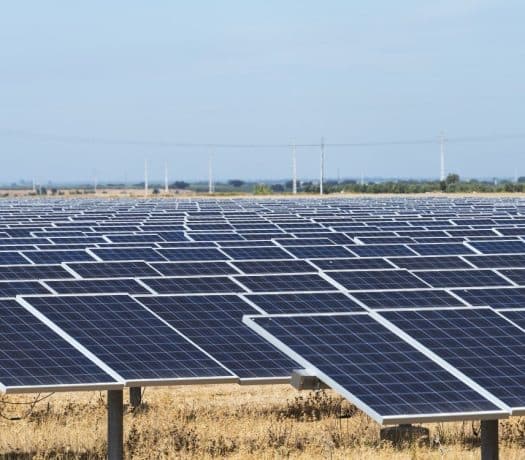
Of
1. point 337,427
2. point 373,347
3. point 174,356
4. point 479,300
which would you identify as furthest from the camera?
point 337,427

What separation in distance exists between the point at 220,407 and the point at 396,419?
909 centimetres

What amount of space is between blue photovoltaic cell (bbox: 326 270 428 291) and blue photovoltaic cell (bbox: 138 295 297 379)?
3.88 meters

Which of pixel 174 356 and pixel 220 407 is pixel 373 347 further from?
pixel 220 407

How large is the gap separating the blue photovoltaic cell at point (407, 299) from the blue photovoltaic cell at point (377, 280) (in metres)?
1.91

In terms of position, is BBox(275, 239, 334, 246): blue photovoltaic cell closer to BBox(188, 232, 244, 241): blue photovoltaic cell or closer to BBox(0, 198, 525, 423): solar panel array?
BBox(188, 232, 244, 241): blue photovoltaic cell

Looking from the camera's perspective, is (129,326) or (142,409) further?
(142,409)

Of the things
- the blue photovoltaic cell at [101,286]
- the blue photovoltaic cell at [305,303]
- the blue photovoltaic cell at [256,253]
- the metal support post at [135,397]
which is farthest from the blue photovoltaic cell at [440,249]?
the blue photovoltaic cell at [305,303]

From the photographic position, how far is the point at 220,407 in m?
19.6

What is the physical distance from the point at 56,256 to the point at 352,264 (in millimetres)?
7618

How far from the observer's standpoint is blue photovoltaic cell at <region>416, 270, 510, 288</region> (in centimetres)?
1948

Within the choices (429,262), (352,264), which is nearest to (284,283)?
(352,264)

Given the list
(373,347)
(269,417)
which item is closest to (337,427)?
(269,417)

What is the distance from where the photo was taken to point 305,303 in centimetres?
1562

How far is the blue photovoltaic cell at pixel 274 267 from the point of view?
22.1 meters
